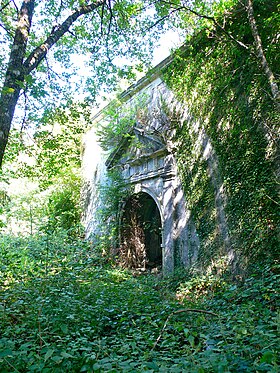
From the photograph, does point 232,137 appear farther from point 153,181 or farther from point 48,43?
point 48,43

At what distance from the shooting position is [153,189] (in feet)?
24.6

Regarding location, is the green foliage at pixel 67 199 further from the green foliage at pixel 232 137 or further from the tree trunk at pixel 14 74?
the tree trunk at pixel 14 74

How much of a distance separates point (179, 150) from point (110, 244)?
150 inches

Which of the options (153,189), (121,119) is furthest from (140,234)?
(121,119)

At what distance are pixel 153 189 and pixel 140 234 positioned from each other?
174 cm

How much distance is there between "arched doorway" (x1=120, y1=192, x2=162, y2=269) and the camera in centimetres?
841

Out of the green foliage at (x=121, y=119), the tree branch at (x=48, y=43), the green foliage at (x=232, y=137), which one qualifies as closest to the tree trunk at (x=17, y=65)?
the tree branch at (x=48, y=43)

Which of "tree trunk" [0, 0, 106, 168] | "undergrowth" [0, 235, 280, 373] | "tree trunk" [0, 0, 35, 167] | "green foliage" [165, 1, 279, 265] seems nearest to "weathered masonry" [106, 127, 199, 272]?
"green foliage" [165, 1, 279, 265]

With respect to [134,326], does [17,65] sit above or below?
above

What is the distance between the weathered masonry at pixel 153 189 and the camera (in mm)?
6375

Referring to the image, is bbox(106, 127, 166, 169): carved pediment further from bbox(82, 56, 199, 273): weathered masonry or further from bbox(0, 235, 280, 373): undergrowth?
bbox(0, 235, 280, 373): undergrowth

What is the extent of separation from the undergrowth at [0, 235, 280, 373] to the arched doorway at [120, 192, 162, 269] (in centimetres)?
289

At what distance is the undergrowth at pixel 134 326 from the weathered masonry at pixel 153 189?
3.49 ft

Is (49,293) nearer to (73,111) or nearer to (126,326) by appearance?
(126,326)
